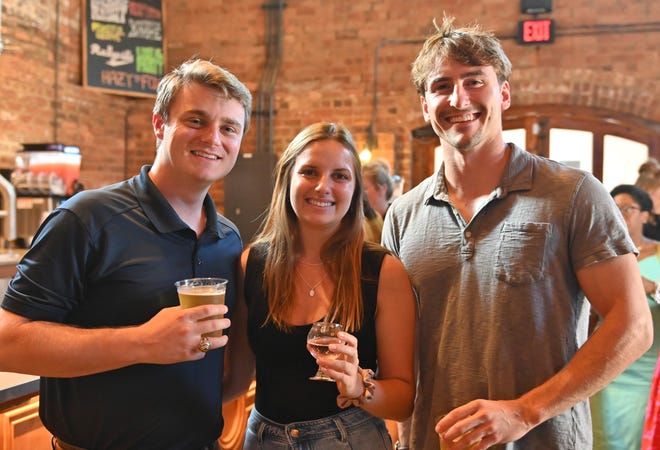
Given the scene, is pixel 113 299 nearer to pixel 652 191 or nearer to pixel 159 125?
pixel 159 125

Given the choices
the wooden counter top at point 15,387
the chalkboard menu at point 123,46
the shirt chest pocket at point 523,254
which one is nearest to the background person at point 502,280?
the shirt chest pocket at point 523,254

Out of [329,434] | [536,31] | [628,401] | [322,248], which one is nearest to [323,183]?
[322,248]

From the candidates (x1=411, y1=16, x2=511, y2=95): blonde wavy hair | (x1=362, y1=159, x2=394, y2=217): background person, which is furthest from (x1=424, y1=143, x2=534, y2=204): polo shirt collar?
(x1=362, y1=159, x2=394, y2=217): background person

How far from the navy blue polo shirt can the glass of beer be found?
129mm

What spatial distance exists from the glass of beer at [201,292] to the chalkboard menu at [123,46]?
564 cm

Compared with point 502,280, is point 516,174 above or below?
above

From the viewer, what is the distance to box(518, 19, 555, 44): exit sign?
6.02 m

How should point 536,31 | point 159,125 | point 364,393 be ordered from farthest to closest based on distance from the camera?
point 536,31, point 159,125, point 364,393

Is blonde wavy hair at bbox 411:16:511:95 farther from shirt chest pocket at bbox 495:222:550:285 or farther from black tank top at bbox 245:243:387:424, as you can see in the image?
black tank top at bbox 245:243:387:424

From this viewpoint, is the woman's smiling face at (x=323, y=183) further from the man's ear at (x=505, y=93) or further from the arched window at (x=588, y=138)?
the arched window at (x=588, y=138)

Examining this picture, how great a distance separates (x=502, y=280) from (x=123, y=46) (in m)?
6.07

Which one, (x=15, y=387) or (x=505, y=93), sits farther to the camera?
(x=15, y=387)

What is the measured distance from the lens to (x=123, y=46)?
21.8 feet

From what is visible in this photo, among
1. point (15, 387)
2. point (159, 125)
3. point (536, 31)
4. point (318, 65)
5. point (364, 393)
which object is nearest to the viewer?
point (364, 393)
